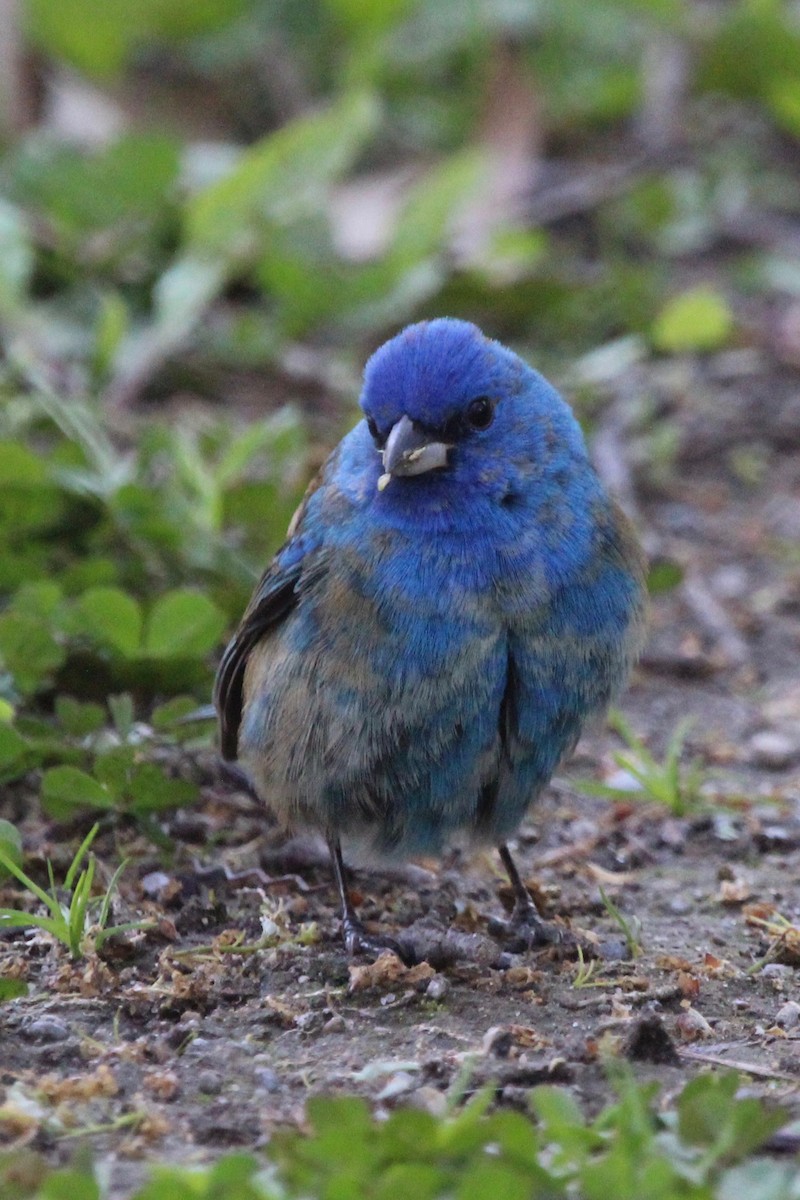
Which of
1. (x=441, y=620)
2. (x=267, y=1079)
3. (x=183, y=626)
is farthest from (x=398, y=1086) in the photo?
(x=183, y=626)

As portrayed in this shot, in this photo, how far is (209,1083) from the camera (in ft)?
9.54

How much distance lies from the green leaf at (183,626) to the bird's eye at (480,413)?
889 millimetres

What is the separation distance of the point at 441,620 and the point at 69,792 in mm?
946

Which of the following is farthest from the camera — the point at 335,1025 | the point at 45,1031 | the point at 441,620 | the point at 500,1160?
the point at 441,620

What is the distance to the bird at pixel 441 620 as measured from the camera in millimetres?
3551

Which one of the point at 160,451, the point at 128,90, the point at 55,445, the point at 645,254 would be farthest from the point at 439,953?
the point at 128,90

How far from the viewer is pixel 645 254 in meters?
7.72

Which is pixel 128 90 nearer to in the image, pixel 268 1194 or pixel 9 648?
pixel 9 648

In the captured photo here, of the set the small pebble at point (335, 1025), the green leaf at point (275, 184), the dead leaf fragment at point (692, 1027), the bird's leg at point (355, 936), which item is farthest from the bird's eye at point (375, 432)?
the green leaf at point (275, 184)

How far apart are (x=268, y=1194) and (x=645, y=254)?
19.6 ft

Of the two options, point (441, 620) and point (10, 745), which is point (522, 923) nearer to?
point (441, 620)

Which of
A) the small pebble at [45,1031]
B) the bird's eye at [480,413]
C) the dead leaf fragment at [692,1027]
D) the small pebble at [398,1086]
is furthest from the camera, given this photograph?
the bird's eye at [480,413]

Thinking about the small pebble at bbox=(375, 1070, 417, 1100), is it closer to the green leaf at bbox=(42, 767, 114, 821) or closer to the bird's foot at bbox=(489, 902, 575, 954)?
the bird's foot at bbox=(489, 902, 575, 954)

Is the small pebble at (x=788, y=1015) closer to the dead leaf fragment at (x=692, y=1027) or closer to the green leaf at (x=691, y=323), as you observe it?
the dead leaf fragment at (x=692, y=1027)
